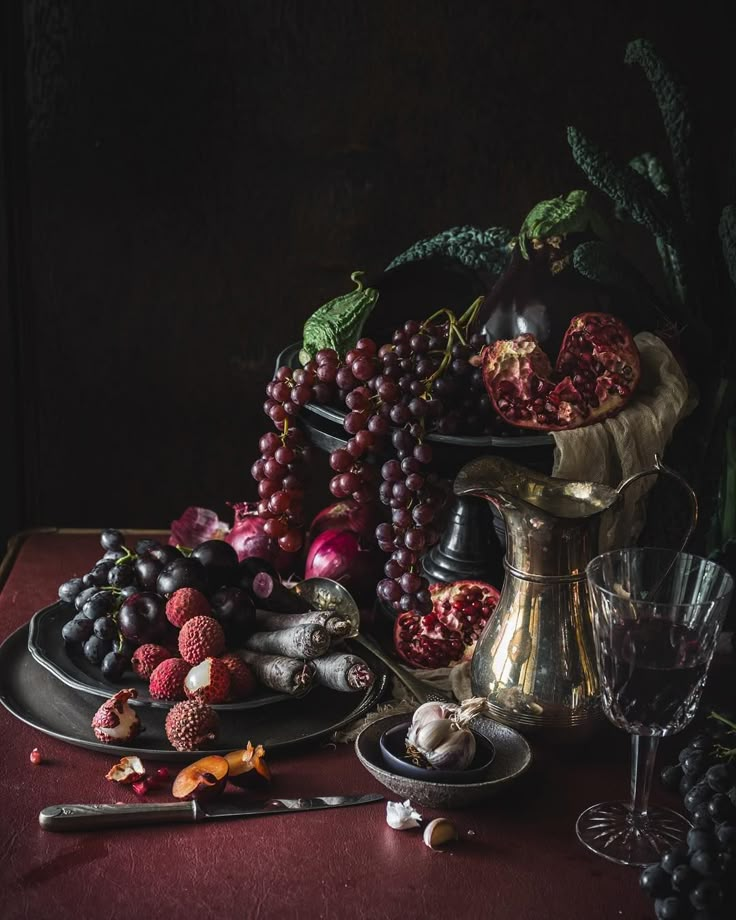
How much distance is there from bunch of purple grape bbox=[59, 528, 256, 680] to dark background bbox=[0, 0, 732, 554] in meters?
0.61

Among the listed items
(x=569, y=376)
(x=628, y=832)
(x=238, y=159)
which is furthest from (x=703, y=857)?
(x=238, y=159)

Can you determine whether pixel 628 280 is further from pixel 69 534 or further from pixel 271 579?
pixel 69 534

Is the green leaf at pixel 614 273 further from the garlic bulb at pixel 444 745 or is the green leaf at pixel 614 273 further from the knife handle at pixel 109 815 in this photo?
the knife handle at pixel 109 815

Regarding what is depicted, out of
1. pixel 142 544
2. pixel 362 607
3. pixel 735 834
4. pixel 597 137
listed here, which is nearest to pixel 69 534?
pixel 142 544

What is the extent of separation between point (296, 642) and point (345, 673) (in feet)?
0.20

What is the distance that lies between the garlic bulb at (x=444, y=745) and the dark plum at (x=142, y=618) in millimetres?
323

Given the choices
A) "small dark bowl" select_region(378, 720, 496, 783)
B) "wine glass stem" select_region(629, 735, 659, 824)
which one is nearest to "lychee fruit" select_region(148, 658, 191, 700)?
"small dark bowl" select_region(378, 720, 496, 783)

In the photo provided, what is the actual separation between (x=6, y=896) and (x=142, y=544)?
499 millimetres

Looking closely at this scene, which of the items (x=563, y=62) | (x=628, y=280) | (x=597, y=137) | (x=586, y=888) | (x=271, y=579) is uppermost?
(x=563, y=62)

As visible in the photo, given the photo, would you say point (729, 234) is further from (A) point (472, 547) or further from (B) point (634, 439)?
(A) point (472, 547)

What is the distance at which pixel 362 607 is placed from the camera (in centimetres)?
136

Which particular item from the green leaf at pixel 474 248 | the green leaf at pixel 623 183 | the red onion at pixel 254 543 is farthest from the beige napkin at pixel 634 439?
the red onion at pixel 254 543

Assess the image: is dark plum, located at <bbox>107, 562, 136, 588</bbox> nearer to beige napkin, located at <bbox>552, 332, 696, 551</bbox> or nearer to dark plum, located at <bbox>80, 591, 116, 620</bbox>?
dark plum, located at <bbox>80, 591, 116, 620</bbox>

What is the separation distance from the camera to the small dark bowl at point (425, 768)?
93 centimetres
